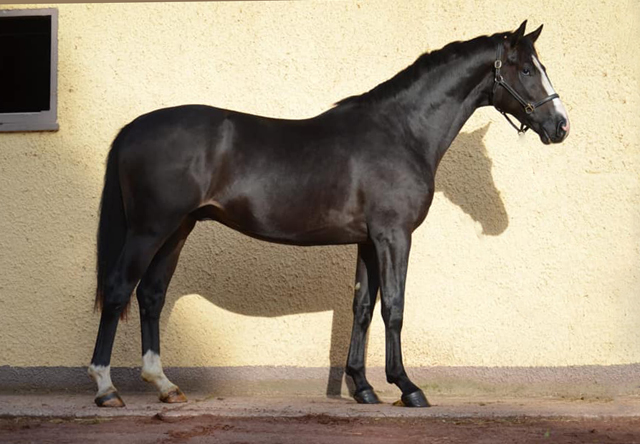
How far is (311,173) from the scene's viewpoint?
221 inches

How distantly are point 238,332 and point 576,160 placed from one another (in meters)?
2.67

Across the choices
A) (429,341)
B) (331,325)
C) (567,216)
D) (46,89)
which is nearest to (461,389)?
(429,341)

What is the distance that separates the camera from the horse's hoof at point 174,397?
5.75 meters

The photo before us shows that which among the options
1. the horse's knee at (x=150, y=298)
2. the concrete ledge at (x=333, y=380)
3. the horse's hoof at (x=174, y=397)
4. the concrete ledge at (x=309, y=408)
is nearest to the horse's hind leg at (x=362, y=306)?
the concrete ledge at (x=309, y=408)

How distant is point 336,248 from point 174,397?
1572 mm

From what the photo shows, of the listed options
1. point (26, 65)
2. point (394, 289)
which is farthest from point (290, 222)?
point (26, 65)

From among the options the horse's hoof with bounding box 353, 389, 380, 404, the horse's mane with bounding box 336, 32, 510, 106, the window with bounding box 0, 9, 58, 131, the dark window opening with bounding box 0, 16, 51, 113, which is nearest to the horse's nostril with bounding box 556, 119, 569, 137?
the horse's mane with bounding box 336, 32, 510, 106

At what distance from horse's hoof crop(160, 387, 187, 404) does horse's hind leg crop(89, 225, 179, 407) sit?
0.98ft

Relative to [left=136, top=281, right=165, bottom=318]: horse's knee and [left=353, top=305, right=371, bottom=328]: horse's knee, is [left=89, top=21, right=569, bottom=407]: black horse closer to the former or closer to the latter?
[left=136, top=281, right=165, bottom=318]: horse's knee

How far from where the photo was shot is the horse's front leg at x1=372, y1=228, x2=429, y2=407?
553cm

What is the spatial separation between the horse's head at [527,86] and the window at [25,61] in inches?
127

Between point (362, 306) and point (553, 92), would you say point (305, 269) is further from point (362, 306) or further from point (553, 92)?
point (553, 92)

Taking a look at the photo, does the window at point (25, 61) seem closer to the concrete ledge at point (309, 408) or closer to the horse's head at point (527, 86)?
the concrete ledge at point (309, 408)

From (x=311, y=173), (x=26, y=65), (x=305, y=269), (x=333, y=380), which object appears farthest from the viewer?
(x=26, y=65)
